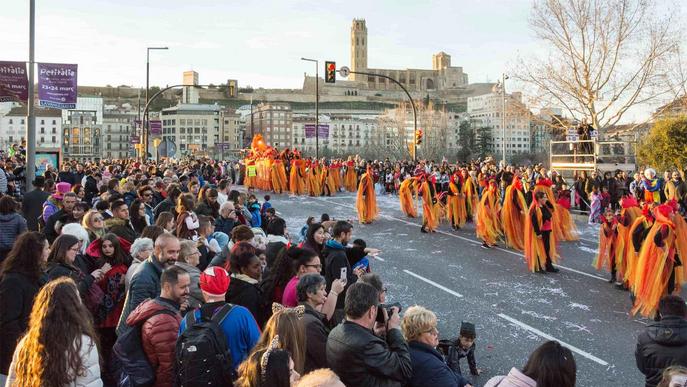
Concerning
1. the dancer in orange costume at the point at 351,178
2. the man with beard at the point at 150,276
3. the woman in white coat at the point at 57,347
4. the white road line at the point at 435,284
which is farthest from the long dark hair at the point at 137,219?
the dancer in orange costume at the point at 351,178

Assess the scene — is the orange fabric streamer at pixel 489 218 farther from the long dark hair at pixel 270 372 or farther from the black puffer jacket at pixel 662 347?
the long dark hair at pixel 270 372

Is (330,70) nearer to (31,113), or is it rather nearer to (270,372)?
(31,113)

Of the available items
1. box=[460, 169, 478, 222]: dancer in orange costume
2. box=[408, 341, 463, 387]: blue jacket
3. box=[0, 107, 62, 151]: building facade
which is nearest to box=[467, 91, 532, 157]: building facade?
box=[0, 107, 62, 151]: building facade

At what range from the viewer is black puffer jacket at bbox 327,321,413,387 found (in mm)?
4039

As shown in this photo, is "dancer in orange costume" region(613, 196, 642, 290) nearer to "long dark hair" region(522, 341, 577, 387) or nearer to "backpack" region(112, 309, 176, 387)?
"long dark hair" region(522, 341, 577, 387)

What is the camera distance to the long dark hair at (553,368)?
3459mm

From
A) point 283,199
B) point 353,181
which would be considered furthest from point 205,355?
point 353,181

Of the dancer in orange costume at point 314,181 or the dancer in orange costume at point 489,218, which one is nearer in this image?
the dancer in orange costume at point 489,218

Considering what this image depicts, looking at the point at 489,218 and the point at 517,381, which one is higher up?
the point at 489,218

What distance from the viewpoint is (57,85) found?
14.5 m

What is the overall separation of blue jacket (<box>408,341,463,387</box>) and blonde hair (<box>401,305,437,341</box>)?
12 centimetres

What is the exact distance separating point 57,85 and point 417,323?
1263cm

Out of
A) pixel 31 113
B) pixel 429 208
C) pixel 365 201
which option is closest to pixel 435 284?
pixel 429 208

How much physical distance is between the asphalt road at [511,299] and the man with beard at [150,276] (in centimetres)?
337
